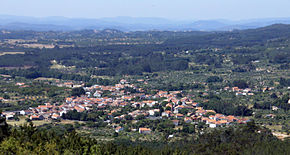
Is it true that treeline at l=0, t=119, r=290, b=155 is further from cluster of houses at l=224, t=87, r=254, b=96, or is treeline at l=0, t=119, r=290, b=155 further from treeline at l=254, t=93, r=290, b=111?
cluster of houses at l=224, t=87, r=254, b=96

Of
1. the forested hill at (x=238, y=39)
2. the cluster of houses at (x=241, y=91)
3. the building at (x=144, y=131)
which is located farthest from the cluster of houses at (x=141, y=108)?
the forested hill at (x=238, y=39)

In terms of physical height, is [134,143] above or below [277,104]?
below


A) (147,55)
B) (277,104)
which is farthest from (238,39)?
(277,104)

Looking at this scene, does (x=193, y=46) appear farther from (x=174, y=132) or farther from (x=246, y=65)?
(x=174, y=132)

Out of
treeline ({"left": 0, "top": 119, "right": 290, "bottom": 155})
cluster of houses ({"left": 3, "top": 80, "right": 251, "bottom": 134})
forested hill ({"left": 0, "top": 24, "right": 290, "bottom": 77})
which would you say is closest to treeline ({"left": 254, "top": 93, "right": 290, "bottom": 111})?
cluster of houses ({"left": 3, "top": 80, "right": 251, "bottom": 134})

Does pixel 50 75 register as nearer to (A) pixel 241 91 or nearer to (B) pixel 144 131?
(A) pixel 241 91

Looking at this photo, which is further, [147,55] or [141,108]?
[147,55]
